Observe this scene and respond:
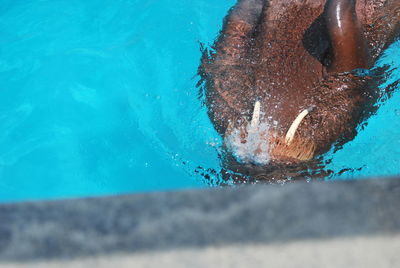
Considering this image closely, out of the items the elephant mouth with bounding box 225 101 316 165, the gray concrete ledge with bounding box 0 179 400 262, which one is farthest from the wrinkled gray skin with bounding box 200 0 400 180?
the gray concrete ledge with bounding box 0 179 400 262

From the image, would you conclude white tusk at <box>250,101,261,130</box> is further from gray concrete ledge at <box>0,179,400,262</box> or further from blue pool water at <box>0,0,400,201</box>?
gray concrete ledge at <box>0,179,400,262</box>

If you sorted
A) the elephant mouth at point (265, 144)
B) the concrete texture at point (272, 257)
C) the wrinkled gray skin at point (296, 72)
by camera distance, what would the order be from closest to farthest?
the concrete texture at point (272, 257) → the elephant mouth at point (265, 144) → the wrinkled gray skin at point (296, 72)

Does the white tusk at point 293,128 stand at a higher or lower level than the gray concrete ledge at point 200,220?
higher

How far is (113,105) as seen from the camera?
14.2 feet

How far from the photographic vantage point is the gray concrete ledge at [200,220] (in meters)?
0.85

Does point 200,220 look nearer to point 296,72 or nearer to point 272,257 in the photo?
point 272,257

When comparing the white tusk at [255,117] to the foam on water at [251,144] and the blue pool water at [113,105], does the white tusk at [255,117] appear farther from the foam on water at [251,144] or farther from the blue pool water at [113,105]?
the blue pool water at [113,105]

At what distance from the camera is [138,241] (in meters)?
0.87

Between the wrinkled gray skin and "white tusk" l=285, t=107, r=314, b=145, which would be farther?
the wrinkled gray skin

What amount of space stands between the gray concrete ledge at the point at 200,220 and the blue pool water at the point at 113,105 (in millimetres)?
2346

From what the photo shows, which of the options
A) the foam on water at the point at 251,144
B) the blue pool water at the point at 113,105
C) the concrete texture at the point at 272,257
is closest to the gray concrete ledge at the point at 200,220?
the concrete texture at the point at 272,257

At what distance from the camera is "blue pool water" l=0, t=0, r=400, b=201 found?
3.73m

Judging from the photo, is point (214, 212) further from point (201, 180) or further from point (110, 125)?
point (110, 125)

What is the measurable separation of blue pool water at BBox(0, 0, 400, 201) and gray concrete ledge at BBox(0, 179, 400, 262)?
235cm
